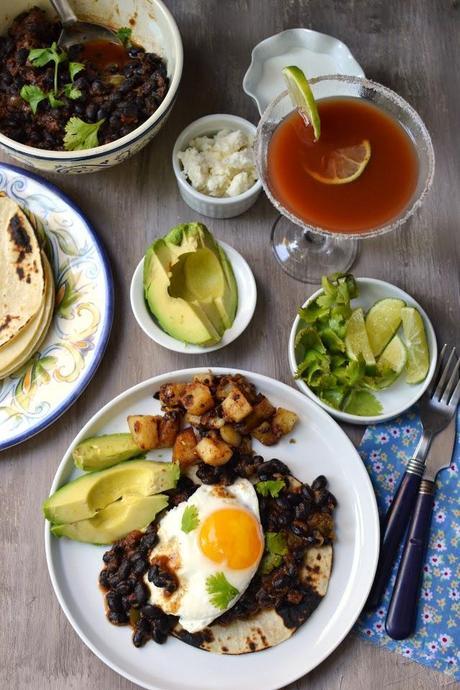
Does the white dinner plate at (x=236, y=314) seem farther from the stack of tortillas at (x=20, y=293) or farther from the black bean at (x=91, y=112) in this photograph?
the black bean at (x=91, y=112)

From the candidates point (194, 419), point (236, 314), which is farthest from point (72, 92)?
point (194, 419)

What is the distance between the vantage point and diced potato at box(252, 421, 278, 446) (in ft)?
8.29

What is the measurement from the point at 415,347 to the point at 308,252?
546 mm

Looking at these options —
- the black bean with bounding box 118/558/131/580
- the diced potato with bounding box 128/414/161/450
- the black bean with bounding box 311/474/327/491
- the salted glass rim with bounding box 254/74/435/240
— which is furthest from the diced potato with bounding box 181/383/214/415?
the salted glass rim with bounding box 254/74/435/240

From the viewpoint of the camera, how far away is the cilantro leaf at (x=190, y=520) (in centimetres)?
238

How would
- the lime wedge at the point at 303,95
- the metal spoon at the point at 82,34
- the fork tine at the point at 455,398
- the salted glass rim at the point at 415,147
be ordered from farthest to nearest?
the metal spoon at the point at 82,34
the fork tine at the point at 455,398
the salted glass rim at the point at 415,147
the lime wedge at the point at 303,95

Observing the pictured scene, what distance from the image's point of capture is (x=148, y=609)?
2381 mm

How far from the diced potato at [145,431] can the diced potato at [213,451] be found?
0.15 metres

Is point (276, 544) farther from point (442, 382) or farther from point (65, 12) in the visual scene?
point (65, 12)

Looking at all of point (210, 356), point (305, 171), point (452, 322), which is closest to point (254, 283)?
point (210, 356)

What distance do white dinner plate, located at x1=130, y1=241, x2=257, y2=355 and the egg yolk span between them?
0.56 m

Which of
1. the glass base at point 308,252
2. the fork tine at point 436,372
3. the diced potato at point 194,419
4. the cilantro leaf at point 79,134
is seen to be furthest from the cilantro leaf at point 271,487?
the cilantro leaf at point 79,134

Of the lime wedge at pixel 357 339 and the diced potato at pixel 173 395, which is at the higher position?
the diced potato at pixel 173 395

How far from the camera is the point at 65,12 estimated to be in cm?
266
